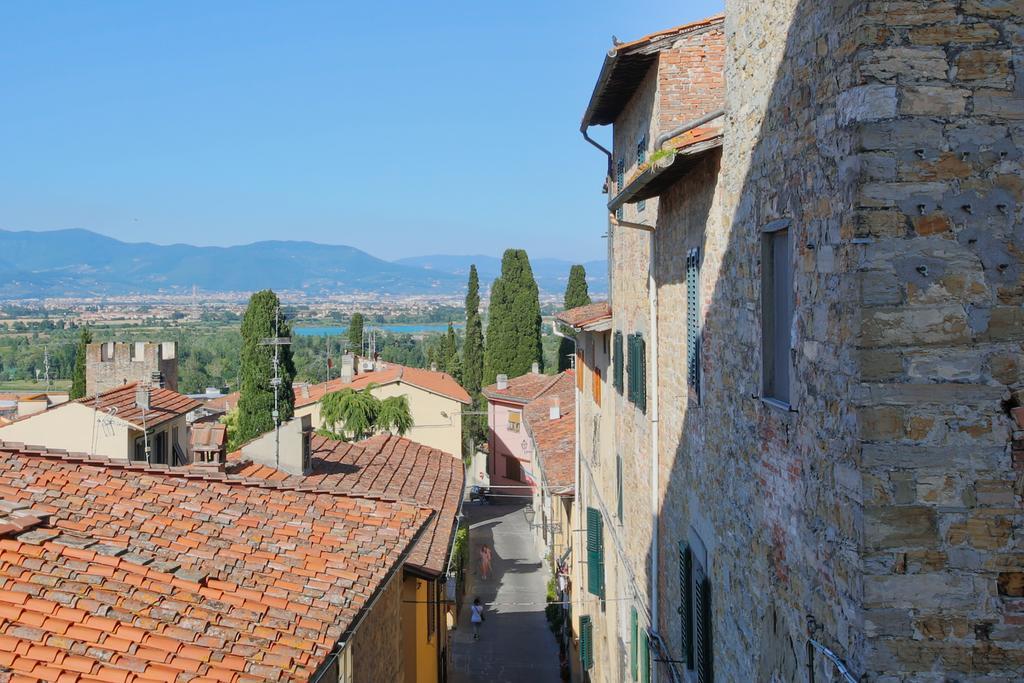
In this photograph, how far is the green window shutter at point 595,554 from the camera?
54.0 feet

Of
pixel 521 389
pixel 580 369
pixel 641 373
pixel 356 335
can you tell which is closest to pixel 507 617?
pixel 580 369

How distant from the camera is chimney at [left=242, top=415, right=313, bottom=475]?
15086mm

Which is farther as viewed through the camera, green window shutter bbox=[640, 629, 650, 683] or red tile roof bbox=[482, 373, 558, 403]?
red tile roof bbox=[482, 373, 558, 403]

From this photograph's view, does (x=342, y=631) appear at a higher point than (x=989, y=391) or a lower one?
lower

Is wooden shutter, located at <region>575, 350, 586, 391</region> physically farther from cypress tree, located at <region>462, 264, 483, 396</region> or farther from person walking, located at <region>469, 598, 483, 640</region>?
cypress tree, located at <region>462, 264, 483, 396</region>

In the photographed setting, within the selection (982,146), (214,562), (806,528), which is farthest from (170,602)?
(982,146)

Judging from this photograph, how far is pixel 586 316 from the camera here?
663 inches

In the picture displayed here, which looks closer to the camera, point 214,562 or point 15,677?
point 15,677

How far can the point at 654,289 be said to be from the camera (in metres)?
10.2

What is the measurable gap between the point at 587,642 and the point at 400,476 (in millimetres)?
4594

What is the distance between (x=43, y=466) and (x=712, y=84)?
25.8 ft

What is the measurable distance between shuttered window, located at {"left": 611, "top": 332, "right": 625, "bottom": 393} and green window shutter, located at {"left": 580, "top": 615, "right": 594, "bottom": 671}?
574 centimetres

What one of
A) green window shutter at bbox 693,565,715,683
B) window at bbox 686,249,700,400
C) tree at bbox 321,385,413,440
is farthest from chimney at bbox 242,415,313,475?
tree at bbox 321,385,413,440

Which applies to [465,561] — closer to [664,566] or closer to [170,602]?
[664,566]
